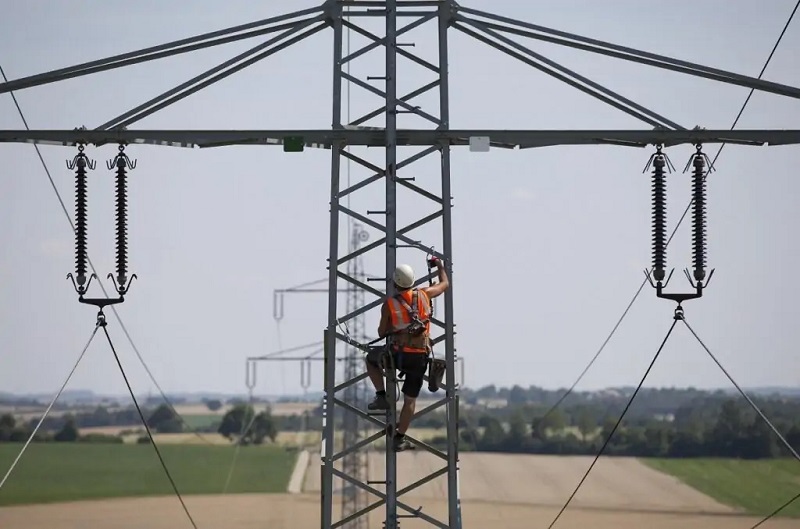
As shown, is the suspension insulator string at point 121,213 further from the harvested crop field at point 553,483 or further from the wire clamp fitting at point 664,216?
the harvested crop field at point 553,483

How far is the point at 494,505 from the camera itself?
71.4 meters

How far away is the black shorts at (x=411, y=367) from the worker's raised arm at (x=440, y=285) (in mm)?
652

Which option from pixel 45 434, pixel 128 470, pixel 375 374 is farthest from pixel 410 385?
pixel 128 470

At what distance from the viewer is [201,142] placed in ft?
62.2

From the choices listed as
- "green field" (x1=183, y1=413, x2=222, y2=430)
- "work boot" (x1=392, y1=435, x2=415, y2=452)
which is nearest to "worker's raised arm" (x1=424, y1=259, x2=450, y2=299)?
"work boot" (x1=392, y1=435, x2=415, y2=452)

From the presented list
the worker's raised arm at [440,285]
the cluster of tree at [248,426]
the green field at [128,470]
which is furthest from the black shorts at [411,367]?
the cluster of tree at [248,426]

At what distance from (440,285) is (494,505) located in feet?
178

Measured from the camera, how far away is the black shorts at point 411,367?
1791 cm

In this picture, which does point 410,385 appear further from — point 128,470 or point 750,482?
point 128,470

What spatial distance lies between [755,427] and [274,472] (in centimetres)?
2476

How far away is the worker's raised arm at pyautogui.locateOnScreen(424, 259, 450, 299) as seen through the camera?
18.0 meters

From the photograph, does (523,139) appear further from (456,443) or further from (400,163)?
(456,443)

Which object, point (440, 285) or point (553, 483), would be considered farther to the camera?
point (553, 483)

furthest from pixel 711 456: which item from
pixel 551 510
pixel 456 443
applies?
pixel 456 443
